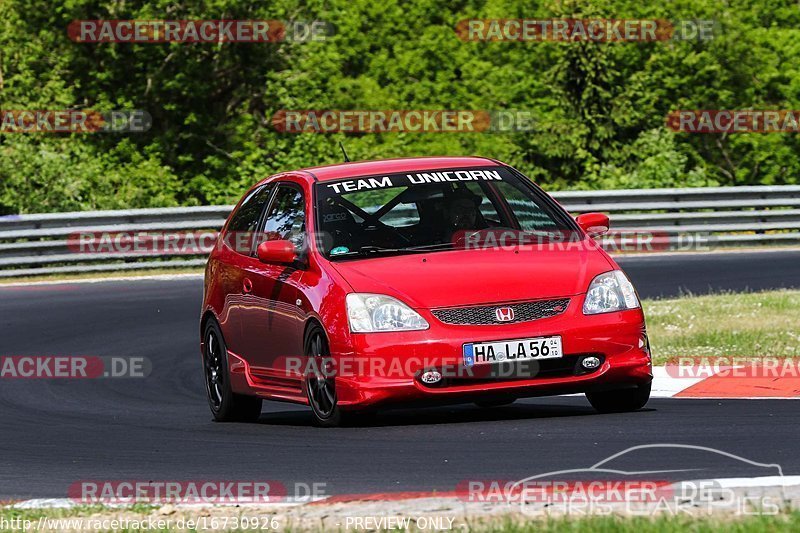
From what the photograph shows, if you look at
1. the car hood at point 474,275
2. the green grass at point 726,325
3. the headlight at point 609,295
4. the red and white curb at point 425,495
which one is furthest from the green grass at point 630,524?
the green grass at point 726,325

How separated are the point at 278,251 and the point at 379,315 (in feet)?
3.37

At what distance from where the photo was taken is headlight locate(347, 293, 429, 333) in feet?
28.5

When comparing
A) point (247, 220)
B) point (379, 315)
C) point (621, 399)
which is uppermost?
point (247, 220)

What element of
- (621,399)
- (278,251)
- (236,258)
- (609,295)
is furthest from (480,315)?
(236,258)

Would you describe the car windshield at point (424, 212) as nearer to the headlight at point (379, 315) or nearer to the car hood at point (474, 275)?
the car hood at point (474, 275)

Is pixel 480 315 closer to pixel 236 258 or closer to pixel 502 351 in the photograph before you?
pixel 502 351

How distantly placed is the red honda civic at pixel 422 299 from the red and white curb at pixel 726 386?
3.70 ft

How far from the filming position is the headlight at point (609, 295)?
8.90m

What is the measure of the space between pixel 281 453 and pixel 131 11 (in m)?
28.6

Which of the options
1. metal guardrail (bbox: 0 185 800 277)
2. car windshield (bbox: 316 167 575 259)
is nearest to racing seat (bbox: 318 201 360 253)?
car windshield (bbox: 316 167 575 259)

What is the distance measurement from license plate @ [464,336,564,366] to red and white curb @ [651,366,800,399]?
195cm

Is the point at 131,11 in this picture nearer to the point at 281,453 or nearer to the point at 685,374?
the point at 685,374

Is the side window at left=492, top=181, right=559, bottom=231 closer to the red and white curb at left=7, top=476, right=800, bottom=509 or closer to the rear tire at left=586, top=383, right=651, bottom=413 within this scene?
the rear tire at left=586, top=383, right=651, bottom=413

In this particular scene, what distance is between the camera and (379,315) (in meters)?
8.76
